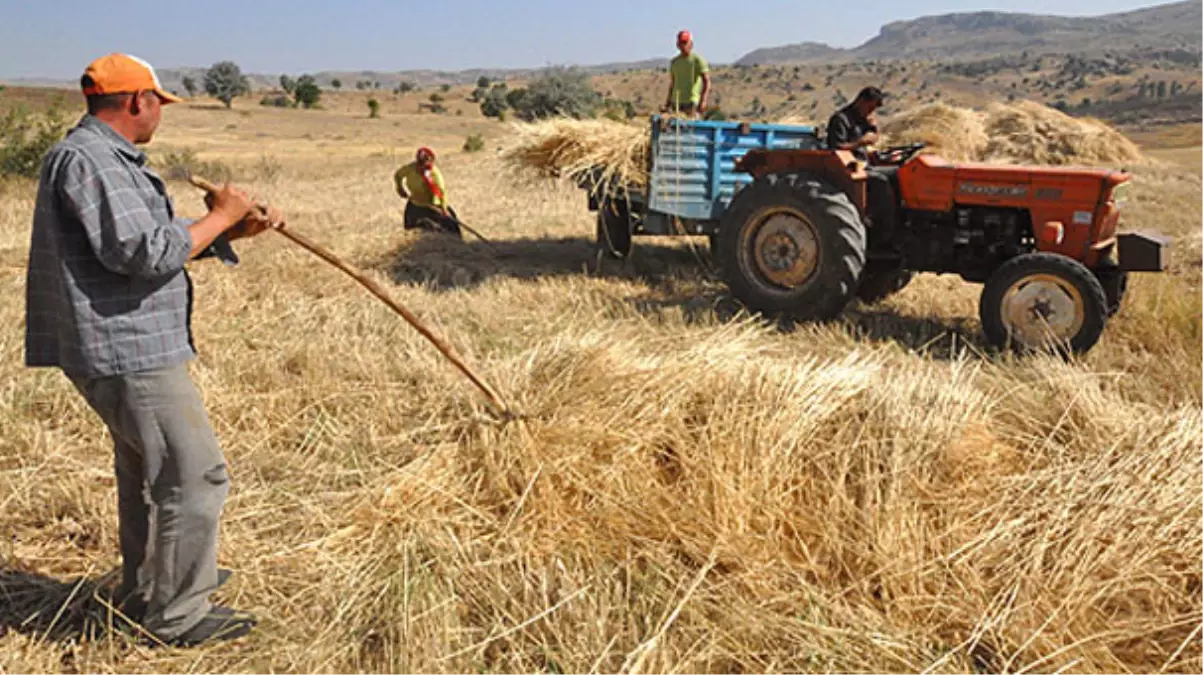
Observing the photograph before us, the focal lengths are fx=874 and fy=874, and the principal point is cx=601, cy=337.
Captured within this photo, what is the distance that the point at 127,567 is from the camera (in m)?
2.91

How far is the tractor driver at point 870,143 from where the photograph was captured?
21.0ft

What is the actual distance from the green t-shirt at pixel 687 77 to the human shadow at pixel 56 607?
7.04 meters

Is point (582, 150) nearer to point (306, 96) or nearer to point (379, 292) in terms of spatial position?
point (379, 292)

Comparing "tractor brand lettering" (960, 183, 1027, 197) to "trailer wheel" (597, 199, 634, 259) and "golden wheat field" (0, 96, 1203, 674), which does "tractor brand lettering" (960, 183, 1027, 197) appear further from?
"trailer wheel" (597, 199, 634, 259)

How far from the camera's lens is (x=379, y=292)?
3225 mm

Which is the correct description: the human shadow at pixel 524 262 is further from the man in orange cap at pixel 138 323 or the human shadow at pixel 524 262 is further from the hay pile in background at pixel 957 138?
the man in orange cap at pixel 138 323

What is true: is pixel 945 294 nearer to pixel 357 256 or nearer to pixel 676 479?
pixel 676 479

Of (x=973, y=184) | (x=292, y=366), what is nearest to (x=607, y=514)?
(x=292, y=366)

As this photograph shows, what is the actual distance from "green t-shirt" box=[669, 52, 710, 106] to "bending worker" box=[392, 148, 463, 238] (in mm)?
2656

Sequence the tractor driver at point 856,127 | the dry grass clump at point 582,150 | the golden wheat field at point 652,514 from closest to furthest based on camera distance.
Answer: the golden wheat field at point 652,514
the tractor driver at point 856,127
the dry grass clump at point 582,150

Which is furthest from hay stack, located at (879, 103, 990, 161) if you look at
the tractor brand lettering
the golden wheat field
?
the golden wheat field

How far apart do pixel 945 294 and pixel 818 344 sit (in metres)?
2.08

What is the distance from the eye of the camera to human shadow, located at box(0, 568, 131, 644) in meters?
2.86

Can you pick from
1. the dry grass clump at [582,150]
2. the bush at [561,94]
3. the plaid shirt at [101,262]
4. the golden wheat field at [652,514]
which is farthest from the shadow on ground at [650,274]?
the bush at [561,94]
